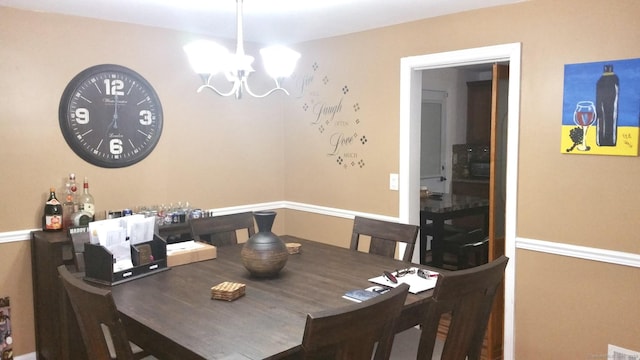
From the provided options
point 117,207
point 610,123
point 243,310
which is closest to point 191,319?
point 243,310

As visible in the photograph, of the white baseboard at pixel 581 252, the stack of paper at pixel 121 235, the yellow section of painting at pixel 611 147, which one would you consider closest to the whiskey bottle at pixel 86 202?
the stack of paper at pixel 121 235

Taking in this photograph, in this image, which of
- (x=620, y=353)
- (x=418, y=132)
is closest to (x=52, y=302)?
(x=418, y=132)

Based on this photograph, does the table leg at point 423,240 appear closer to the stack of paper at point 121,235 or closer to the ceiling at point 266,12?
the ceiling at point 266,12

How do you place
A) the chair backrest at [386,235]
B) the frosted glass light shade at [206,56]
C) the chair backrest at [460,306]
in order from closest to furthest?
the chair backrest at [460,306], the frosted glass light shade at [206,56], the chair backrest at [386,235]

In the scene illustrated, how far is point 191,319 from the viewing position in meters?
1.94

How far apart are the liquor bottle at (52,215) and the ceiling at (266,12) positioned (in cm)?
122

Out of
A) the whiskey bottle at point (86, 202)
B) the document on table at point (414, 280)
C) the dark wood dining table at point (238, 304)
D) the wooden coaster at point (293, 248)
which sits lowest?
the dark wood dining table at point (238, 304)

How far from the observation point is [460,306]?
76.0 inches

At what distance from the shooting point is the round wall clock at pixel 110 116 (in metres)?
3.53

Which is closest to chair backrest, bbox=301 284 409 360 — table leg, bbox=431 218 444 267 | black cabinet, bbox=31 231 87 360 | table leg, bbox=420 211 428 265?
black cabinet, bbox=31 231 87 360

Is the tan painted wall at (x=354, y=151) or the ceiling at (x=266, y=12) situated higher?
the ceiling at (x=266, y=12)

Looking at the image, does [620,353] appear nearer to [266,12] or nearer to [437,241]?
[437,241]

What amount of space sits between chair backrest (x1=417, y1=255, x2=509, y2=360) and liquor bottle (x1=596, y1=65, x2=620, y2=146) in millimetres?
1230

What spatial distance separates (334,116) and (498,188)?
1.47 meters
